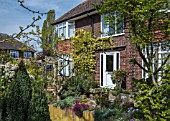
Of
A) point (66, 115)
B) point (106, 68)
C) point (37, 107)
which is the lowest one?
point (66, 115)

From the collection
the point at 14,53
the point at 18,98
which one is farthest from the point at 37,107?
the point at 14,53

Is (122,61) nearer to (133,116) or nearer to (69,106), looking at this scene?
(69,106)

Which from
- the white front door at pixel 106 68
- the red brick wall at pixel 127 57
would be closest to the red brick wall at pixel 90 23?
the white front door at pixel 106 68

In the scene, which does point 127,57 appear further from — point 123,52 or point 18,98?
point 18,98

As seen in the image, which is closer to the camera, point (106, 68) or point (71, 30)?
point (106, 68)

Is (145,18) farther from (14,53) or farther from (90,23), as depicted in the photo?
(14,53)

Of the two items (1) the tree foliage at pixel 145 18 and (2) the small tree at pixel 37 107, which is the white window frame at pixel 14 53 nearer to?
(2) the small tree at pixel 37 107

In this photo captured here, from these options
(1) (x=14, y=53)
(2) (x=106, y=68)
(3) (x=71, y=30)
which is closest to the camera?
(2) (x=106, y=68)

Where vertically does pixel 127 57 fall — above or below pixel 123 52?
below

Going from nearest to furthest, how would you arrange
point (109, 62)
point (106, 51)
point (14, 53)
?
point (106, 51), point (109, 62), point (14, 53)

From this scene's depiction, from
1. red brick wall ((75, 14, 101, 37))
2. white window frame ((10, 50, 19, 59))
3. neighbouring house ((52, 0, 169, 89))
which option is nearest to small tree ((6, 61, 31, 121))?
neighbouring house ((52, 0, 169, 89))

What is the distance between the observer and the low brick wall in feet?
27.6

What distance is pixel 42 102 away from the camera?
5.76 m

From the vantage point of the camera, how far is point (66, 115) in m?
9.23
